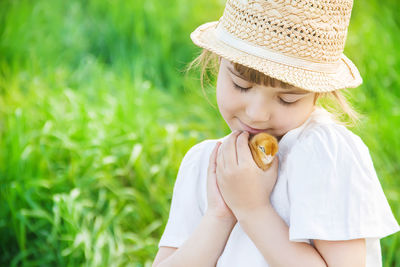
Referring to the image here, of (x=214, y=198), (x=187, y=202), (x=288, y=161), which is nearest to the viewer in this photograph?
(x=288, y=161)

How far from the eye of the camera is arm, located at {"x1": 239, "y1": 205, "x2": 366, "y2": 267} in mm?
1468

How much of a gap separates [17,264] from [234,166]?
1.98 metres

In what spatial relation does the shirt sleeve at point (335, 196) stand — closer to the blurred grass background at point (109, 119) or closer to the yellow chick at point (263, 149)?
the yellow chick at point (263, 149)

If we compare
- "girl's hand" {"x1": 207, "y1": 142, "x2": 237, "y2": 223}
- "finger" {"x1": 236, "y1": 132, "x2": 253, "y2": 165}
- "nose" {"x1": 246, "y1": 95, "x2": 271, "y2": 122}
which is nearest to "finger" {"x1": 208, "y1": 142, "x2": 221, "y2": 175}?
"girl's hand" {"x1": 207, "y1": 142, "x2": 237, "y2": 223}

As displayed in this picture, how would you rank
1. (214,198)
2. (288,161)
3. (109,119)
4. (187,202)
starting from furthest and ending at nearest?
(109,119) → (187,202) → (214,198) → (288,161)

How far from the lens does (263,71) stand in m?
1.49

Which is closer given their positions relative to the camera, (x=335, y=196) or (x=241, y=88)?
(x=335, y=196)

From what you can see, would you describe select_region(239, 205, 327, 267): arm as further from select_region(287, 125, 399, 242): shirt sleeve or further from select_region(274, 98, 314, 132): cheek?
select_region(274, 98, 314, 132): cheek

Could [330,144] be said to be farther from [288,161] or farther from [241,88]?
[241,88]

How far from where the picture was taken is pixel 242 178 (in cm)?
160

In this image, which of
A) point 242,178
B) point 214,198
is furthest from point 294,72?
point 214,198

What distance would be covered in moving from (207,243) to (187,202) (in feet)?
0.63

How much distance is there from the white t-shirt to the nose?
12 cm

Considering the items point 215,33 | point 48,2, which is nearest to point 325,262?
point 215,33
